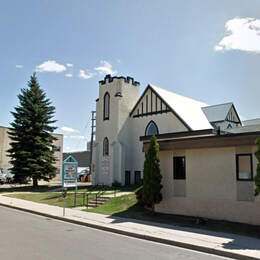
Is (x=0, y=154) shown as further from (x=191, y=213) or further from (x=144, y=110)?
(x=191, y=213)

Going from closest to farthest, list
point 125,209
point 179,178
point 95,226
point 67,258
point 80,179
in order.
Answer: point 67,258
point 95,226
point 179,178
point 125,209
point 80,179

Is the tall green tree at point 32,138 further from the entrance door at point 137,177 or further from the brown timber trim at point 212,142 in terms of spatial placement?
the brown timber trim at point 212,142

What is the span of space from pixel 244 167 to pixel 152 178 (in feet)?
14.2

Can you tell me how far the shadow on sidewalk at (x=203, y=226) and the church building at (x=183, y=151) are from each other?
67cm

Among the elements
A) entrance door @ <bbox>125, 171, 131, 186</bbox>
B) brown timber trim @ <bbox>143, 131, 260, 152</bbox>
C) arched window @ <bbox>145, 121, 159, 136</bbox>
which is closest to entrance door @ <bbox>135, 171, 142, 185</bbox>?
entrance door @ <bbox>125, 171, 131, 186</bbox>

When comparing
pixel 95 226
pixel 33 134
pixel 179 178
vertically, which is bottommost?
pixel 95 226

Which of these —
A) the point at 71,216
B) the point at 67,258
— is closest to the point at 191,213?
the point at 71,216

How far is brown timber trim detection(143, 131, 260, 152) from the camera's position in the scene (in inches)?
484

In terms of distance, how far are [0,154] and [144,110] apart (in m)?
30.2

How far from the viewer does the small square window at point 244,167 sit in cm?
1269

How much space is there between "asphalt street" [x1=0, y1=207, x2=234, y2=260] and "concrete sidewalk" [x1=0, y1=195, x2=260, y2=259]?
33 cm

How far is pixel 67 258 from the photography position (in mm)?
7395

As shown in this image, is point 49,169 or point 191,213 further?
point 49,169

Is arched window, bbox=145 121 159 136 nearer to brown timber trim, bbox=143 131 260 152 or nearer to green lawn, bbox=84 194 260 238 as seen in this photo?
green lawn, bbox=84 194 260 238
